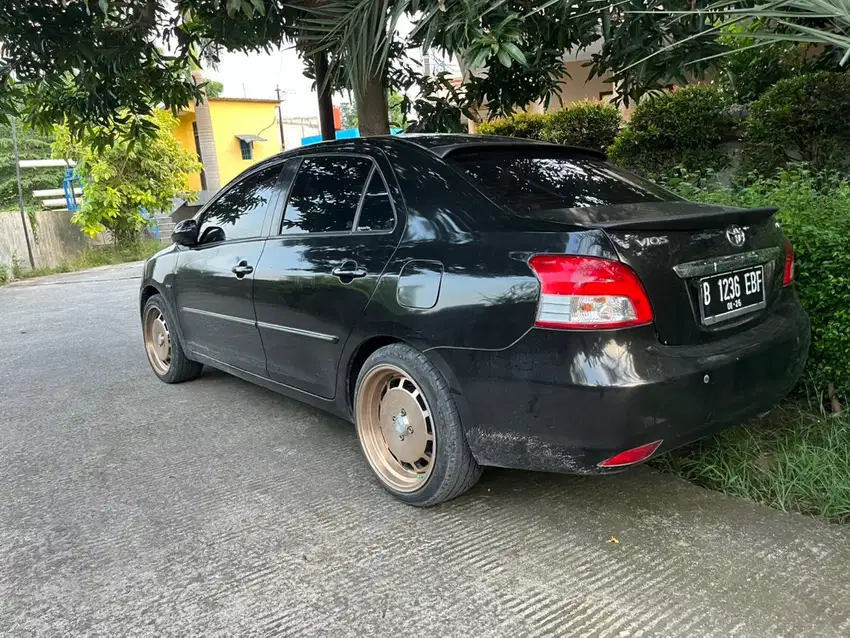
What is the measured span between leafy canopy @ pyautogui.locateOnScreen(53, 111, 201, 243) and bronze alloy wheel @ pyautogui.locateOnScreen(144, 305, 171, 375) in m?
12.0

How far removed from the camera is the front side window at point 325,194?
3252mm

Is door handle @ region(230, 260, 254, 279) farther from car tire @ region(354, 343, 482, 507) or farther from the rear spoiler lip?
the rear spoiler lip

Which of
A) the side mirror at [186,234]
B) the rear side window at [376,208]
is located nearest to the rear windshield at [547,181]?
the rear side window at [376,208]

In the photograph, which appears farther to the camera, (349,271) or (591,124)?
(591,124)

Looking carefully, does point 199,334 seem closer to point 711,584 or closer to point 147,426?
point 147,426

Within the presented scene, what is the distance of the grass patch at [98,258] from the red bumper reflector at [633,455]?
14599 millimetres

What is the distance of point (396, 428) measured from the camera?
117 inches

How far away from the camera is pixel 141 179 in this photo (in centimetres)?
1698

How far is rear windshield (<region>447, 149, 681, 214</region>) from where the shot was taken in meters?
2.79

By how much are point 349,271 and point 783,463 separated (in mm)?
2182

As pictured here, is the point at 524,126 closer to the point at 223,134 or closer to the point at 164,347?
the point at 164,347

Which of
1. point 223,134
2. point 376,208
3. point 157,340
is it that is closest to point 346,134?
point 157,340

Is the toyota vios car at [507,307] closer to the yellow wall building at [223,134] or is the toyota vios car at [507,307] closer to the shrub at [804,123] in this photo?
the shrub at [804,123]

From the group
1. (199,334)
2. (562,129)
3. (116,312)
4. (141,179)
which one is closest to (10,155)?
(141,179)
